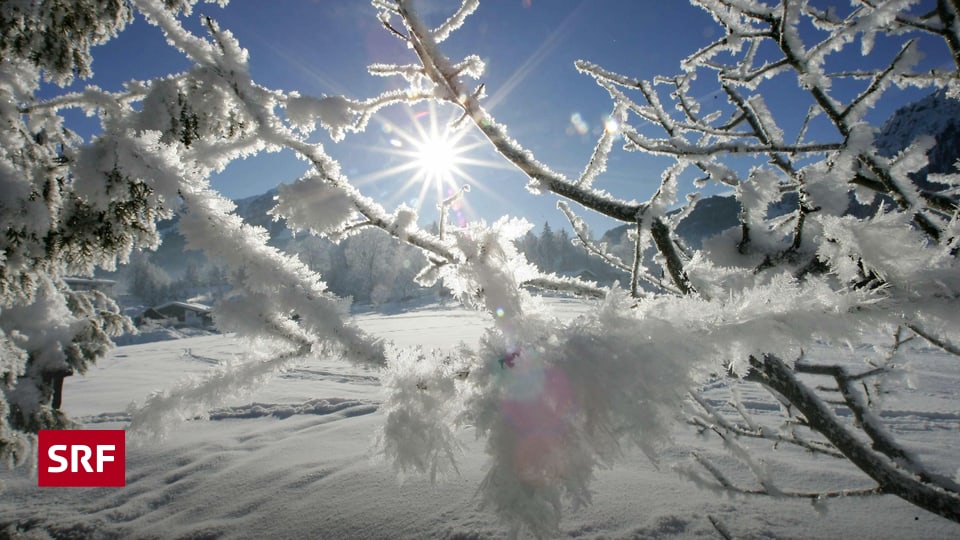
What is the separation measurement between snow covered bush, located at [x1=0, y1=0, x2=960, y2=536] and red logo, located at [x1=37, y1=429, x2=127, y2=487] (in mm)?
3556

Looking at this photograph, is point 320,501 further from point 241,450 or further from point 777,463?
point 777,463

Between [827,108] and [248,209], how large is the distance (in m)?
179

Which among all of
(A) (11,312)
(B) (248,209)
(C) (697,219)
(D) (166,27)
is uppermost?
(B) (248,209)

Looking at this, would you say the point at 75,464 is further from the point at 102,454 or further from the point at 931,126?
the point at 931,126

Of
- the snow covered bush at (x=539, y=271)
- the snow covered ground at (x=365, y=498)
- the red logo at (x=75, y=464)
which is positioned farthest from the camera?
the red logo at (x=75, y=464)

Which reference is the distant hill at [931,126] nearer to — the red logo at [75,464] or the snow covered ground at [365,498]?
the snow covered ground at [365,498]

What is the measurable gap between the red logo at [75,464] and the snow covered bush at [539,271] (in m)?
3.56

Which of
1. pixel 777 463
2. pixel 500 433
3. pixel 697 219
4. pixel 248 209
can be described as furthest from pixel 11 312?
pixel 248 209

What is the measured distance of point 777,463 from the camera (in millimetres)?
4355

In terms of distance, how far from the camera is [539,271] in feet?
4.50

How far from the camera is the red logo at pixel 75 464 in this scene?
4.67m

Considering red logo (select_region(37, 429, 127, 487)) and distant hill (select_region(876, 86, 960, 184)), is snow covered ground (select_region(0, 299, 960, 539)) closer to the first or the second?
red logo (select_region(37, 429, 127, 487))

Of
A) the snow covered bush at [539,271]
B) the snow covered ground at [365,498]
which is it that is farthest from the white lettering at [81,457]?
the snow covered bush at [539,271]

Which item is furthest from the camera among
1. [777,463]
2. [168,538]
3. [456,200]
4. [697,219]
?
[697,219]
